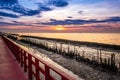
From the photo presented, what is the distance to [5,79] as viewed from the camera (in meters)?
6.32

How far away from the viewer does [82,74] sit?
1727 centimetres

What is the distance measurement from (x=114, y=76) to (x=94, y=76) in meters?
1.70

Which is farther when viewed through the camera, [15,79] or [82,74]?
[82,74]

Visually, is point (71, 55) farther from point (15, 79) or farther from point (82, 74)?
point (15, 79)

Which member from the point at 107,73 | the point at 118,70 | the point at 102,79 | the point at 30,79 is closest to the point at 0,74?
the point at 30,79

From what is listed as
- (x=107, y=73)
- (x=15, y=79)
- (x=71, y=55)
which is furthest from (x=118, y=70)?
(x=15, y=79)

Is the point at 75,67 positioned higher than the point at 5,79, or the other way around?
the point at 5,79

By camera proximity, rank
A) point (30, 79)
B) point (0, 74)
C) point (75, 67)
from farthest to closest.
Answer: point (75, 67) → point (0, 74) → point (30, 79)

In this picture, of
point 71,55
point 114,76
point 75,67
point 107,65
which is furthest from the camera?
point 71,55

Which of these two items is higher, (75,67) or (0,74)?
(0,74)

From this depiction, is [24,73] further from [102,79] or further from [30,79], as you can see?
[102,79]

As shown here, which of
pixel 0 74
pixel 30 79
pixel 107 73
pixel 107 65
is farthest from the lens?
pixel 107 65

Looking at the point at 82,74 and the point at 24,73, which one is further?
the point at 82,74

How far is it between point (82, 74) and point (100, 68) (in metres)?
2.66
